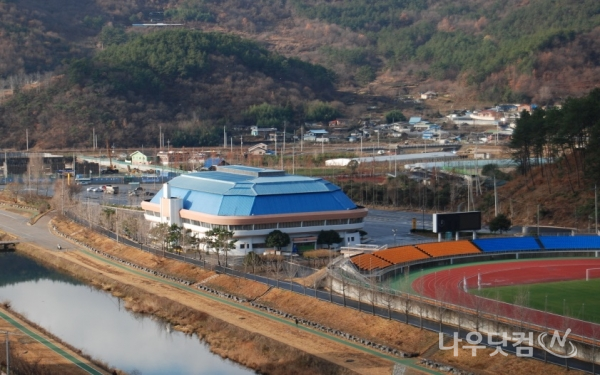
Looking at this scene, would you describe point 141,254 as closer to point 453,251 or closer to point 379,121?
point 453,251

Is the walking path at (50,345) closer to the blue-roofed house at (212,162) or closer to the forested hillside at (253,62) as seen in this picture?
the blue-roofed house at (212,162)

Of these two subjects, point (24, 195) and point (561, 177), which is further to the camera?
point (24, 195)

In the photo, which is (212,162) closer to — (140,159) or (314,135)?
(140,159)

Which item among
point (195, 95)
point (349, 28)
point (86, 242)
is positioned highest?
point (349, 28)

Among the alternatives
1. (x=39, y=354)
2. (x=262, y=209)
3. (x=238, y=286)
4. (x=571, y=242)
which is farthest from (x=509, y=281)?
(x=39, y=354)

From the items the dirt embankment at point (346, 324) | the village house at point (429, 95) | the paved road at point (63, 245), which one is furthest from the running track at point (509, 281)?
the village house at point (429, 95)

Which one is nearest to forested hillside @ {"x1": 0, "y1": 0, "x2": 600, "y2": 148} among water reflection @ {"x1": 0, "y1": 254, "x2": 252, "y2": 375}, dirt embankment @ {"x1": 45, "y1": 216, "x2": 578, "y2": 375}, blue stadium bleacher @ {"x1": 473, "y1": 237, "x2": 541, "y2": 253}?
water reflection @ {"x1": 0, "y1": 254, "x2": 252, "y2": 375}

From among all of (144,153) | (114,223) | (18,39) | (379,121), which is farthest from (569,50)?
(114,223)

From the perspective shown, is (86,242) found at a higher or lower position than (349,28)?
lower
